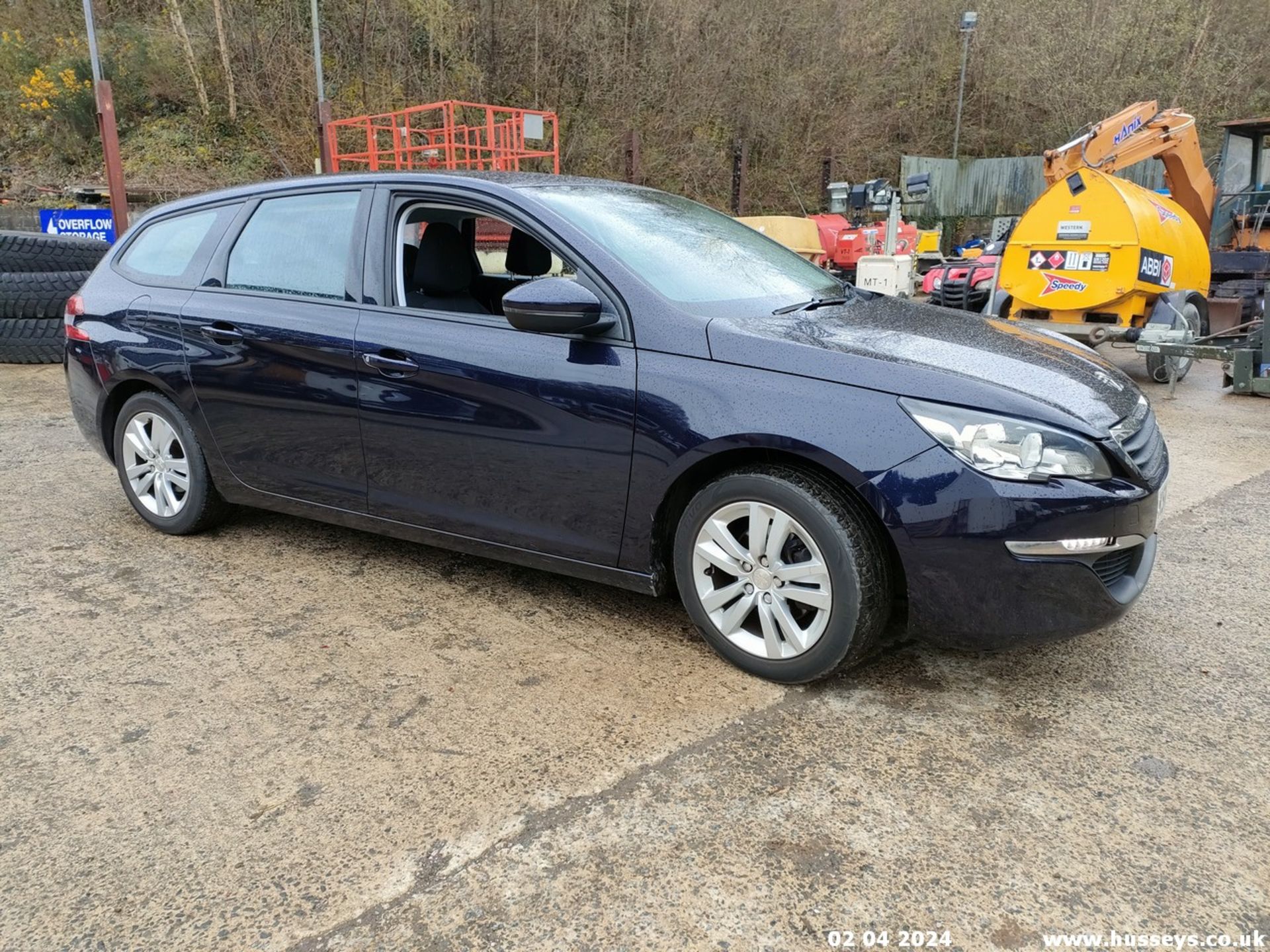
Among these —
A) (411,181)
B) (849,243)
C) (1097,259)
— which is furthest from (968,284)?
(411,181)

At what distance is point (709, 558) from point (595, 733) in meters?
0.64

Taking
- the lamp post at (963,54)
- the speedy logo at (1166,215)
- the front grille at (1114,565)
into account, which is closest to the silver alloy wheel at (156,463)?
the front grille at (1114,565)

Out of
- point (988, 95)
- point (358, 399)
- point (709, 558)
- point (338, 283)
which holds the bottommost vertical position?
point (709, 558)

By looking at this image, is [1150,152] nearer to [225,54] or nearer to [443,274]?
[443,274]

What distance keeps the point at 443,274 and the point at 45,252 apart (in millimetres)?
7067

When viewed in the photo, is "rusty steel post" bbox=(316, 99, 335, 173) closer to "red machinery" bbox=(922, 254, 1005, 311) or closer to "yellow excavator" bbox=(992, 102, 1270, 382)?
"red machinery" bbox=(922, 254, 1005, 311)

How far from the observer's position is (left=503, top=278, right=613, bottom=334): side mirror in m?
2.93

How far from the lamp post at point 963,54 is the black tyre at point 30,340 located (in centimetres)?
2362

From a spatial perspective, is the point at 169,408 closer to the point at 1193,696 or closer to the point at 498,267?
the point at 498,267

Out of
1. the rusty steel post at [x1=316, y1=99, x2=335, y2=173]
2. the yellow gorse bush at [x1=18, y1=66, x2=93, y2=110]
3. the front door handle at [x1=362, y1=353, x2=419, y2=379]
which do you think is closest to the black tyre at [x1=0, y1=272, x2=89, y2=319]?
the rusty steel post at [x1=316, y1=99, x2=335, y2=173]

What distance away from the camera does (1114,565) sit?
2658mm

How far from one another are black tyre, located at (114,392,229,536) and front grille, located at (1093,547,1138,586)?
11.6 feet

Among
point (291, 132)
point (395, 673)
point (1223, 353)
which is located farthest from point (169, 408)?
point (291, 132)

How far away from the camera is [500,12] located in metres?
22.2
